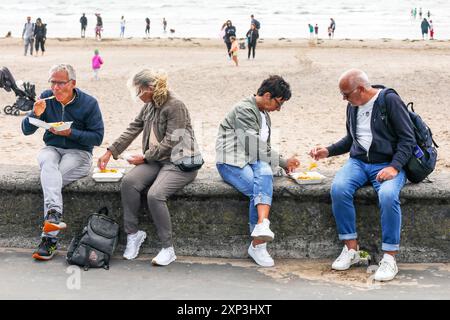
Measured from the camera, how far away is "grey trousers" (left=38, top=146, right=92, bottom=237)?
16.9 feet

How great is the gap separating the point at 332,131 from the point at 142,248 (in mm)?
7683

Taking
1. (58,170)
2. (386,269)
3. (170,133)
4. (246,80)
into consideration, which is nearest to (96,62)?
(246,80)

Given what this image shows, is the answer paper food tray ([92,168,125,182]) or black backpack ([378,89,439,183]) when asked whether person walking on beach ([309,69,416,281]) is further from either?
paper food tray ([92,168,125,182])

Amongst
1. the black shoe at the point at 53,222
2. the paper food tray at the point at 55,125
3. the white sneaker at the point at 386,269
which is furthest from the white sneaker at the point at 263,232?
the paper food tray at the point at 55,125

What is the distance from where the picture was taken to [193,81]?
19453 mm

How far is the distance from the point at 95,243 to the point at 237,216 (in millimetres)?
1006

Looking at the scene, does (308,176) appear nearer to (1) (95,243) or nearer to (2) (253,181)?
(2) (253,181)

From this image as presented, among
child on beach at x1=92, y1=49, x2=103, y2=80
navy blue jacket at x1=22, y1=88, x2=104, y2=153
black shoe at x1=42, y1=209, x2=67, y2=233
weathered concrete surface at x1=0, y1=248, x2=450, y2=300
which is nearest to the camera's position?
weathered concrete surface at x1=0, y1=248, x2=450, y2=300

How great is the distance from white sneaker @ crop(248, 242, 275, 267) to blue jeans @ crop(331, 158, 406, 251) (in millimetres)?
507

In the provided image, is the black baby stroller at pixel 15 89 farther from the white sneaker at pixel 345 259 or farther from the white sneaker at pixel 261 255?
the white sneaker at pixel 345 259

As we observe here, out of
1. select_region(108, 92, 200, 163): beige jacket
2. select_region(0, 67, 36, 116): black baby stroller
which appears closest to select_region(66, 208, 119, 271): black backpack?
select_region(108, 92, 200, 163): beige jacket

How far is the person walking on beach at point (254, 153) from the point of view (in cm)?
508
